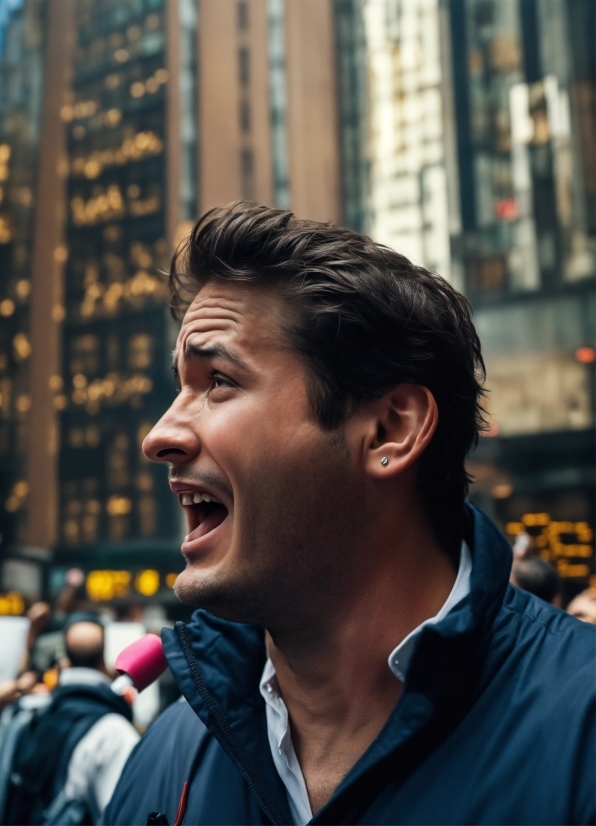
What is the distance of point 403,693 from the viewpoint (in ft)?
4.28

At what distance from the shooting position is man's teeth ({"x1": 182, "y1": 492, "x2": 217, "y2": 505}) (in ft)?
5.13

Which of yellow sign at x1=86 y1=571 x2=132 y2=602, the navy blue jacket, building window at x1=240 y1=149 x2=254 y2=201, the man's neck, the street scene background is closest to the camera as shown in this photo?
the navy blue jacket

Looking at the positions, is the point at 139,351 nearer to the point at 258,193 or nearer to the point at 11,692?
the point at 258,193

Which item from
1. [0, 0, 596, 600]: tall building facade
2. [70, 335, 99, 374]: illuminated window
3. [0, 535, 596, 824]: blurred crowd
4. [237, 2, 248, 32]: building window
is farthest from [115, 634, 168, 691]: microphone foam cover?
[70, 335, 99, 374]: illuminated window

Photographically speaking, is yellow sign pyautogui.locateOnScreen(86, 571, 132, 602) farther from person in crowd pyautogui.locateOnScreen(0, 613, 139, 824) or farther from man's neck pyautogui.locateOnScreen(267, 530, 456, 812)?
man's neck pyautogui.locateOnScreen(267, 530, 456, 812)

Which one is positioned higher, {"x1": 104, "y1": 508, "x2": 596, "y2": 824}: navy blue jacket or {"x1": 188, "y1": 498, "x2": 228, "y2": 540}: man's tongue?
{"x1": 188, "y1": 498, "x2": 228, "y2": 540}: man's tongue

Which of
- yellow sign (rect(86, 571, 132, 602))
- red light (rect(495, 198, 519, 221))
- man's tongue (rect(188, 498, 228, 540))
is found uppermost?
red light (rect(495, 198, 519, 221))

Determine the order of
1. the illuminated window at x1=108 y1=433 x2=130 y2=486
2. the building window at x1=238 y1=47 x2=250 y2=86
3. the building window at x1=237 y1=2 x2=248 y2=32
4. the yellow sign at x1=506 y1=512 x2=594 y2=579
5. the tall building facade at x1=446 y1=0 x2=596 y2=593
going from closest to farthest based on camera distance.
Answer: the yellow sign at x1=506 y1=512 x2=594 y2=579 < the tall building facade at x1=446 y1=0 x2=596 y2=593 < the building window at x1=237 y1=2 x2=248 y2=32 < the building window at x1=238 y1=47 x2=250 y2=86 < the illuminated window at x1=108 y1=433 x2=130 y2=486

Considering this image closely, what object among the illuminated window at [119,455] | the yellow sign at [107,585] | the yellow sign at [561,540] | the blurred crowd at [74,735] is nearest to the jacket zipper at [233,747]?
the blurred crowd at [74,735]

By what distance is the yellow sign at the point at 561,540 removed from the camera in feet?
63.1

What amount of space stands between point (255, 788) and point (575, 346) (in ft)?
71.7

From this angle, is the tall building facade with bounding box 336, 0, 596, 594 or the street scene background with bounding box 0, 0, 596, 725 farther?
the street scene background with bounding box 0, 0, 596, 725

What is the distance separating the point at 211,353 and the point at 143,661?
0.61 meters

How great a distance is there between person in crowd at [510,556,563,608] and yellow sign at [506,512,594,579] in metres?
16.1
